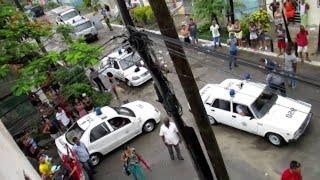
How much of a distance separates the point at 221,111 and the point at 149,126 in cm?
280

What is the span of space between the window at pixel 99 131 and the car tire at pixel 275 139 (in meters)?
5.19

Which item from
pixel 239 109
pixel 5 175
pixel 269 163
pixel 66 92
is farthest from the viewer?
pixel 66 92

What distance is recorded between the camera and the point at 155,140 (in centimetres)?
1477

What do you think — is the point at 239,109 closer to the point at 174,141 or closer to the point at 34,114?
the point at 174,141

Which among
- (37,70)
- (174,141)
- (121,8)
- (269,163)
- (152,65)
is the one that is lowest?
(269,163)

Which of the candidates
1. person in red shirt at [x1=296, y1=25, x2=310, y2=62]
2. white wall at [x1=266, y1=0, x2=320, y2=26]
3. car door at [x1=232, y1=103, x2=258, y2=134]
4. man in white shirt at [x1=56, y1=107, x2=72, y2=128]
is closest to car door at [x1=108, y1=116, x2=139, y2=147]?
man in white shirt at [x1=56, y1=107, x2=72, y2=128]

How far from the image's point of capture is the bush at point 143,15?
2641 cm

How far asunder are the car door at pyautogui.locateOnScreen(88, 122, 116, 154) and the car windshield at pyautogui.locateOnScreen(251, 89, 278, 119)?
480 centimetres

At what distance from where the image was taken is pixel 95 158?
1429cm

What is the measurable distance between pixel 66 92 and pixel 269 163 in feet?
28.5

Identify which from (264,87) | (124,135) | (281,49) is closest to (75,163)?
(124,135)

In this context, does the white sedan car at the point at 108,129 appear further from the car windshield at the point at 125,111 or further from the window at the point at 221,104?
the window at the point at 221,104

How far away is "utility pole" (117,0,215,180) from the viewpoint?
26.1 ft

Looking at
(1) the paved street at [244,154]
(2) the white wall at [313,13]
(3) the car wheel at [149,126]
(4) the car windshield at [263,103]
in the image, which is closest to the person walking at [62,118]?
(1) the paved street at [244,154]
